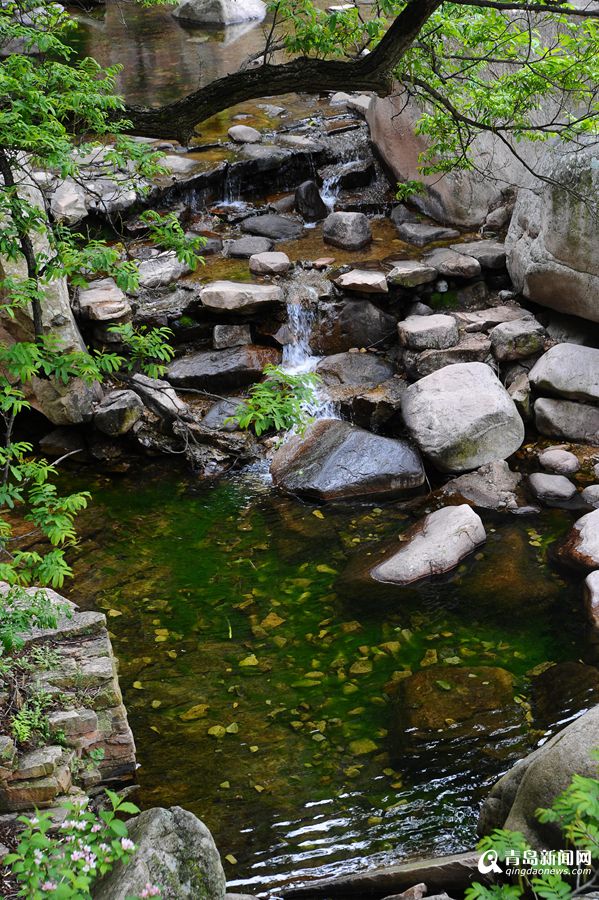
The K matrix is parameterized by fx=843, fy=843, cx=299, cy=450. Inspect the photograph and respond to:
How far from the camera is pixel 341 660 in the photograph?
19.2 feet

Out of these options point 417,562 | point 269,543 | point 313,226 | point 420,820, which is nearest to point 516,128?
point 417,562

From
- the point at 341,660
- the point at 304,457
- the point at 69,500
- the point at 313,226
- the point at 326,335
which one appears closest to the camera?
the point at 69,500

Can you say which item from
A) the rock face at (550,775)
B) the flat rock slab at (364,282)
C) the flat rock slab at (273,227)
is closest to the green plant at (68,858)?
the rock face at (550,775)

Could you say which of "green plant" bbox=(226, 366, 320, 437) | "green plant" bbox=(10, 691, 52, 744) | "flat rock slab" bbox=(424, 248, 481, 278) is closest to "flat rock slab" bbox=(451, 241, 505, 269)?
"flat rock slab" bbox=(424, 248, 481, 278)

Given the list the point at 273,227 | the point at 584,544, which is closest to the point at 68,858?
the point at 584,544

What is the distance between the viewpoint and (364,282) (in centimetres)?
943

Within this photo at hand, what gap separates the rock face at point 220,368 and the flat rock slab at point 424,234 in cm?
304

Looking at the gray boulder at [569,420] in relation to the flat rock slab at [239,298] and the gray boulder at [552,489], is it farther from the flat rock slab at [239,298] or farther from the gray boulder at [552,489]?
the flat rock slab at [239,298]

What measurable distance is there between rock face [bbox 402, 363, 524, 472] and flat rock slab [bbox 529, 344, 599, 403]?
0.47 meters

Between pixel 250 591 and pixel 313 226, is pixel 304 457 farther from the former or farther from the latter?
pixel 313 226

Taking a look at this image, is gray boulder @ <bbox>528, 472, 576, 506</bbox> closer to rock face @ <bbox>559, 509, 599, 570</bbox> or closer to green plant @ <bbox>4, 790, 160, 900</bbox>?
rock face @ <bbox>559, 509, 599, 570</bbox>

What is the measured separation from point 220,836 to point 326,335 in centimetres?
613

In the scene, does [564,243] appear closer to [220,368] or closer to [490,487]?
[490,487]

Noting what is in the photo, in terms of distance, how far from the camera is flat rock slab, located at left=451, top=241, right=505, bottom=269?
9.88m
